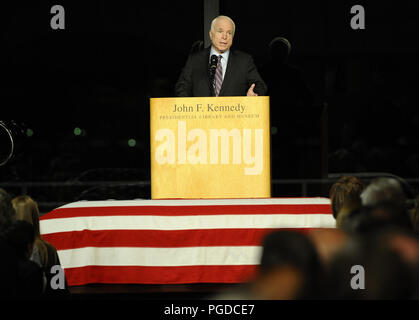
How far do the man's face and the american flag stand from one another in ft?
3.94

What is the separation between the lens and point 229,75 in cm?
411

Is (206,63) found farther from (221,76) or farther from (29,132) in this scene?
(29,132)

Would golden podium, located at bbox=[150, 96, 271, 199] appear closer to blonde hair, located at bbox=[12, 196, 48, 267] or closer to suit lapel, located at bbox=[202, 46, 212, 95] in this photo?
suit lapel, located at bbox=[202, 46, 212, 95]

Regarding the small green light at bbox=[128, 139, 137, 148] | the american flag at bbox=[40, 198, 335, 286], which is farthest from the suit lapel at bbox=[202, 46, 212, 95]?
the small green light at bbox=[128, 139, 137, 148]

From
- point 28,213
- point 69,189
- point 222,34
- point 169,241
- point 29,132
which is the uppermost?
point 222,34

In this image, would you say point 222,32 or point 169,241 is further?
point 222,32

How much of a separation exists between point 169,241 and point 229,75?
1353 millimetres

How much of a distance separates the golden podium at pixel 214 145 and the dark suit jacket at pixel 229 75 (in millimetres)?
308

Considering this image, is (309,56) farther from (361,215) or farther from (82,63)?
(361,215)

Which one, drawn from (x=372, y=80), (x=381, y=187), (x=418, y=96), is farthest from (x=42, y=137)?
(x=381, y=187)

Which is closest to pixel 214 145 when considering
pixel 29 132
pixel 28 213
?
pixel 28 213
